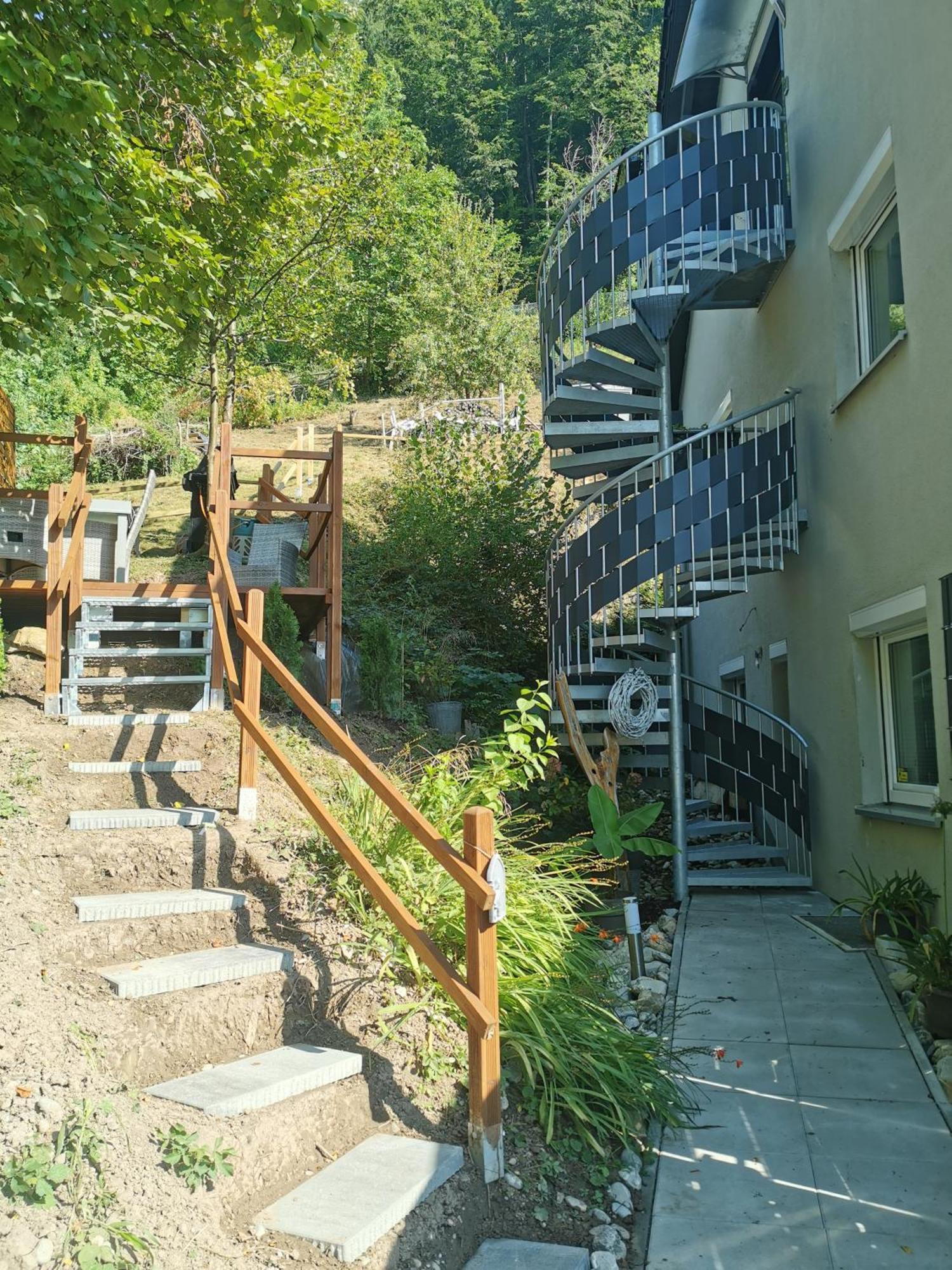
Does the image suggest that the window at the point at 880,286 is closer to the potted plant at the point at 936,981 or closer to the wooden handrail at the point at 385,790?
the potted plant at the point at 936,981

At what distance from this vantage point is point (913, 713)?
233 inches

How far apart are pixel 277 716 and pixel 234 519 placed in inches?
272

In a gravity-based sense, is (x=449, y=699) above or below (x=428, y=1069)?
above

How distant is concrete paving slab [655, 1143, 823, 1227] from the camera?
3.13 meters

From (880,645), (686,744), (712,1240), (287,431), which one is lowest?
(712,1240)

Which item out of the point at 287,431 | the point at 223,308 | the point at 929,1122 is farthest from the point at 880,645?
the point at 287,431

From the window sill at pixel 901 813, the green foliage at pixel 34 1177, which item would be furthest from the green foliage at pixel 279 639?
the green foliage at pixel 34 1177

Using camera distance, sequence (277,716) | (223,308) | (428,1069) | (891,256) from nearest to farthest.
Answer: (428,1069) < (891,256) < (277,716) < (223,308)

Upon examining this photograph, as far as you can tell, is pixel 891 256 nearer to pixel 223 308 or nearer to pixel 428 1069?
pixel 428 1069

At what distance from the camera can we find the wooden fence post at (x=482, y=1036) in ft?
10.3

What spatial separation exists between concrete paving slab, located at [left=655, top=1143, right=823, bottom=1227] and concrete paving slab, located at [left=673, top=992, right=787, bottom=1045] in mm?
1025

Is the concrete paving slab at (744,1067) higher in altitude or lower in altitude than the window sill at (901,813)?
lower

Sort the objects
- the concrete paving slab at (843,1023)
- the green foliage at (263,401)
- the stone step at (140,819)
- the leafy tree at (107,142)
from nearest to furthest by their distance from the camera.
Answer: the concrete paving slab at (843,1023) < the stone step at (140,819) < the leafy tree at (107,142) < the green foliage at (263,401)

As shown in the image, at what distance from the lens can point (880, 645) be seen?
250 inches
